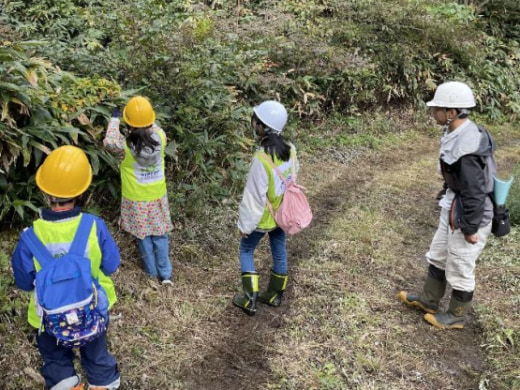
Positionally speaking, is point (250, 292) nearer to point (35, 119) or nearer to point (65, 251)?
point (65, 251)

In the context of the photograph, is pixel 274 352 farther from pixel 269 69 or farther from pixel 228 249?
pixel 269 69

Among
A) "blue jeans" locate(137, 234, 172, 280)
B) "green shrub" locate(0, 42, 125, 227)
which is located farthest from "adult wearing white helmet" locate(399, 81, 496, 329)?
"green shrub" locate(0, 42, 125, 227)

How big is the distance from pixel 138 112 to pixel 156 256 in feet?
4.62

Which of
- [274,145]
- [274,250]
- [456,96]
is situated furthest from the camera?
[274,250]

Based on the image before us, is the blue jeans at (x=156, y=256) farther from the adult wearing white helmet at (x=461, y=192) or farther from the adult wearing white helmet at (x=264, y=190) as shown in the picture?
the adult wearing white helmet at (x=461, y=192)

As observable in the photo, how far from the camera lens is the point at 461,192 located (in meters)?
3.75

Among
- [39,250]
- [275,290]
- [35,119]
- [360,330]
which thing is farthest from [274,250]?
[35,119]

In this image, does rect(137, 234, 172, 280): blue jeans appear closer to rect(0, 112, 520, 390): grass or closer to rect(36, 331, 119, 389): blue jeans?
rect(0, 112, 520, 390): grass

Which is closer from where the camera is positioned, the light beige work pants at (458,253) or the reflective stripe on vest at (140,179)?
the light beige work pants at (458,253)

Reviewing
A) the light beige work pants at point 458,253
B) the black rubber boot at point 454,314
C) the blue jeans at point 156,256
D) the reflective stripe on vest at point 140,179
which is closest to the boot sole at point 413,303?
the black rubber boot at point 454,314

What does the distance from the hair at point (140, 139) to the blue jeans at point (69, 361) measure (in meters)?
1.64

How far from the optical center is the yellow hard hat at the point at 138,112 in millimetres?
3998

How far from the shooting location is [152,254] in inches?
179

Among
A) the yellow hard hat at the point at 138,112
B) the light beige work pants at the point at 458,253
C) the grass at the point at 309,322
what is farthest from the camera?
the yellow hard hat at the point at 138,112
